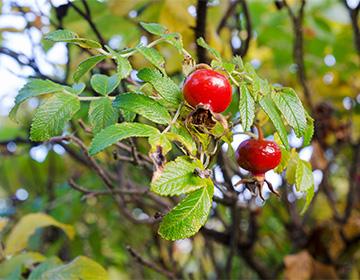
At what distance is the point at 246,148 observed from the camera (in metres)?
0.67

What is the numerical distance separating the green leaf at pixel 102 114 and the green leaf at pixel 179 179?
0.12 meters

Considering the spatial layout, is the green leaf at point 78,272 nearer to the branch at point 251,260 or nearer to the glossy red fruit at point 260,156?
the glossy red fruit at point 260,156

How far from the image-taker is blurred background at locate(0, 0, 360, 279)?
1150 mm

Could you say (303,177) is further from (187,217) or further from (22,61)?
(22,61)

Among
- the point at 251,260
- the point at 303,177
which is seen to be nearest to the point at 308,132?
the point at 303,177

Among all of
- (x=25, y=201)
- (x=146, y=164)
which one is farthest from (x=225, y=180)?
(x=25, y=201)

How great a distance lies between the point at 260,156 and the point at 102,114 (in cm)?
19

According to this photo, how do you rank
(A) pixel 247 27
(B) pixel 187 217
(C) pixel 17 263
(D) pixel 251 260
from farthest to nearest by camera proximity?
(D) pixel 251 260 → (A) pixel 247 27 → (C) pixel 17 263 → (B) pixel 187 217

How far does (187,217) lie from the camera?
52 centimetres

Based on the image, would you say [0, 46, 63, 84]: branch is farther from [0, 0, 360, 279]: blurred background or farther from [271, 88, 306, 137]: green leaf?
[271, 88, 306, 137]: green leaf

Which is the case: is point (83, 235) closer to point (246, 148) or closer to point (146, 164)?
point (146, 164)

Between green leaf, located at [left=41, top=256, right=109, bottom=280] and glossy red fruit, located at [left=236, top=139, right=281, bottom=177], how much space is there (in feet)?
0.98

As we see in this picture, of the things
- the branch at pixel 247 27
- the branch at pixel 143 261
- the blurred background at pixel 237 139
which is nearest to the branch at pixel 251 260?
the blurred background at pixel 237 139

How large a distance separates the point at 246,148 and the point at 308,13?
3.04 feet
